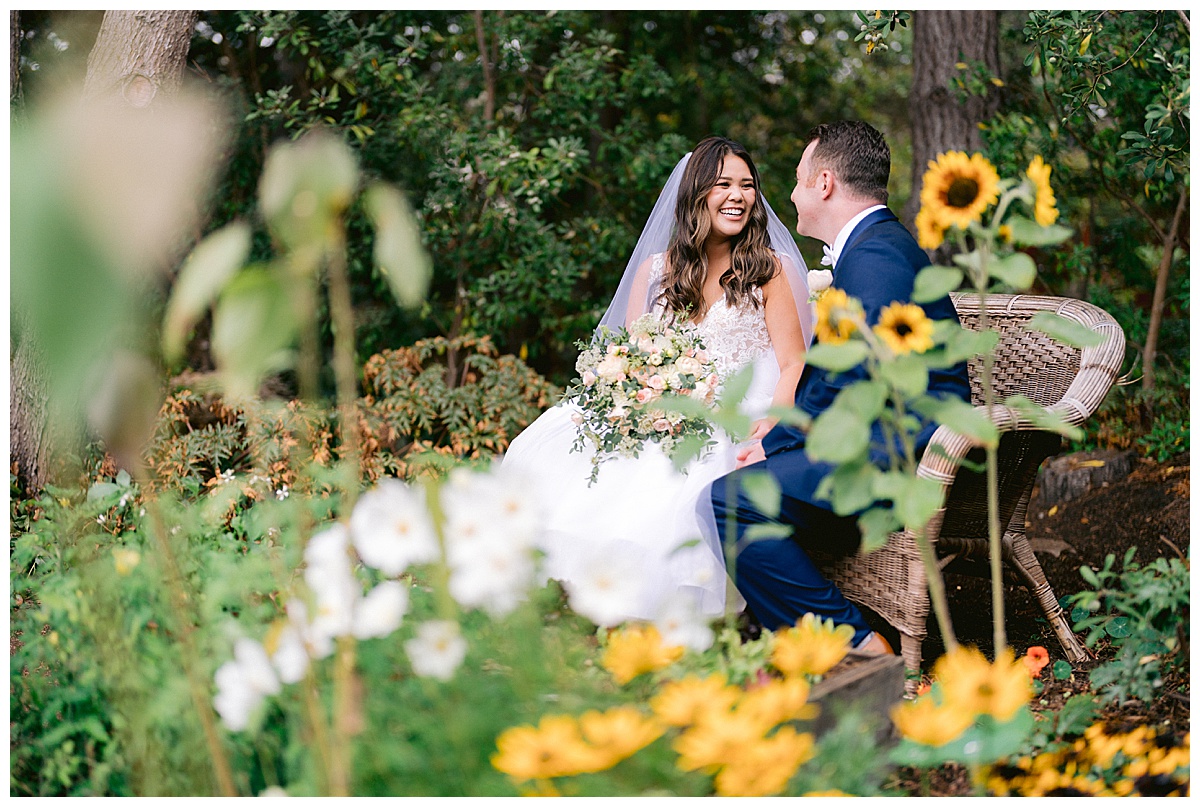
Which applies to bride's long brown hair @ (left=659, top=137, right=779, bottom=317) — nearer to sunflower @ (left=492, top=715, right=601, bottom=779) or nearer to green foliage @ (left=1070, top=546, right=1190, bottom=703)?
green foliage @ (left=1070, top=546, right=1190, bottom=703)

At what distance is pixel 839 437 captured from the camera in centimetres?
158

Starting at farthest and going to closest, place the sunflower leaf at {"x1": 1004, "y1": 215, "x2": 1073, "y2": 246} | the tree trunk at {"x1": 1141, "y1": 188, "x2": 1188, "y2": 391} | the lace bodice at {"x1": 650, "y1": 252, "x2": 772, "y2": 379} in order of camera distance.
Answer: the tree trunk at {"x1": 1141, "y1": 188, "x2": 1188, "y2": 391} < the lace bodice at {"x1": 650, "y1": 252, "x2": 772, "y2": 379} < the sunflower leaf at {"x1": 1004, "y1": 215, "x2": 1073, "y2": 246}

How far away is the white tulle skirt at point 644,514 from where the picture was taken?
254 centimetres

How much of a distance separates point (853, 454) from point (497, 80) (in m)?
4.67

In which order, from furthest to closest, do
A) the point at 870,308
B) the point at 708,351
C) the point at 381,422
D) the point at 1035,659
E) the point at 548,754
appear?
the point at 381,422 < the point at 708,351 < the point at 870,308 < the point at 1035,659 < the point at 548,754

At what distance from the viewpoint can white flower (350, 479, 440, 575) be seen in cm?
143

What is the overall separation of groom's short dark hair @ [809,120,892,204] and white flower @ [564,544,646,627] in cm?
164

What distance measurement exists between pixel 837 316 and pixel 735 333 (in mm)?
1451

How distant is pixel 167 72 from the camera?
13.5 feet

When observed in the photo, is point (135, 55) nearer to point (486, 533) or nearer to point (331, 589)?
point (331, 589)

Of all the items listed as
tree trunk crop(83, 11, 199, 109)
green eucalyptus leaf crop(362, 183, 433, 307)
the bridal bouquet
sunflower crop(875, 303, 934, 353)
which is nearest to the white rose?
the bridal bouquet

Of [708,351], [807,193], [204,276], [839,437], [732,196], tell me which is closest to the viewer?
[204,276]

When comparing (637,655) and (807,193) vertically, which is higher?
(807,193)

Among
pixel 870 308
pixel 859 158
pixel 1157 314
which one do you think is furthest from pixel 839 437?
pixel 1157 314
